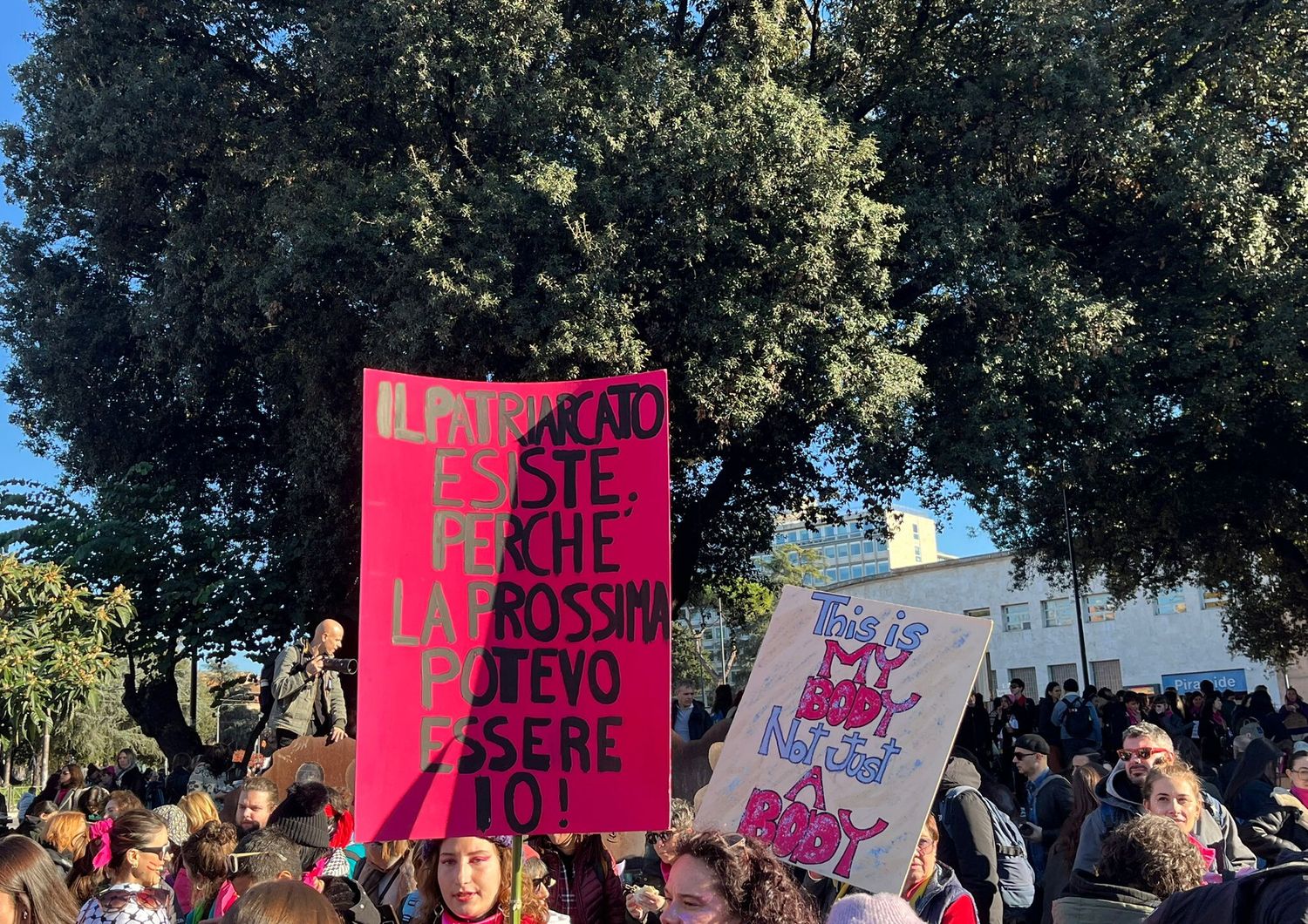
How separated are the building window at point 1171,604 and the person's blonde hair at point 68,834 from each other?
193 feet

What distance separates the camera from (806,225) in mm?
15984

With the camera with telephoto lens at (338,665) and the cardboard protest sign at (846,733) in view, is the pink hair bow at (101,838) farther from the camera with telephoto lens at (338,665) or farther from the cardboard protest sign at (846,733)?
the cardboard protest sign at (846,733)

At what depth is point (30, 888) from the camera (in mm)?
3793

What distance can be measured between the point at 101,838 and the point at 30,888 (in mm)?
3327

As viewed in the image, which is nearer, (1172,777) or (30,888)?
(30,888)

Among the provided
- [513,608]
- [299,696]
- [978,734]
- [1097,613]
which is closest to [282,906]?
[513,608]

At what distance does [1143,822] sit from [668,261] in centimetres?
1329

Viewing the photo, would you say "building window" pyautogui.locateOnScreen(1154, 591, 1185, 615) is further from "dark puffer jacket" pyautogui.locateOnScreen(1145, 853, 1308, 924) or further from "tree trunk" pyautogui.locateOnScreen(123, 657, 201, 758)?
"dark puffer jacket" pyautogui.locateOnScreen(1145, 853, 1308, 924)

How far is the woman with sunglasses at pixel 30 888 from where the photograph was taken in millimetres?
3766

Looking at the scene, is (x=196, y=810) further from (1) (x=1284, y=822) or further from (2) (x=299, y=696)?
(1) (x=1284, y=822)

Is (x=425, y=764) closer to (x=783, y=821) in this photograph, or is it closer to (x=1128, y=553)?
(x=783, y=821)

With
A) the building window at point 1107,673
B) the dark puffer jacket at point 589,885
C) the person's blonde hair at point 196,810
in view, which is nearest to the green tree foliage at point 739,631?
the building window at point 1107,673

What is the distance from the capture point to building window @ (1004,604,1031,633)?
63094 millimetres

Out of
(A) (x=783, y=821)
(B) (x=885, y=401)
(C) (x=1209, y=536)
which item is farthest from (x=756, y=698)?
(C) (x=1209, y=536)
